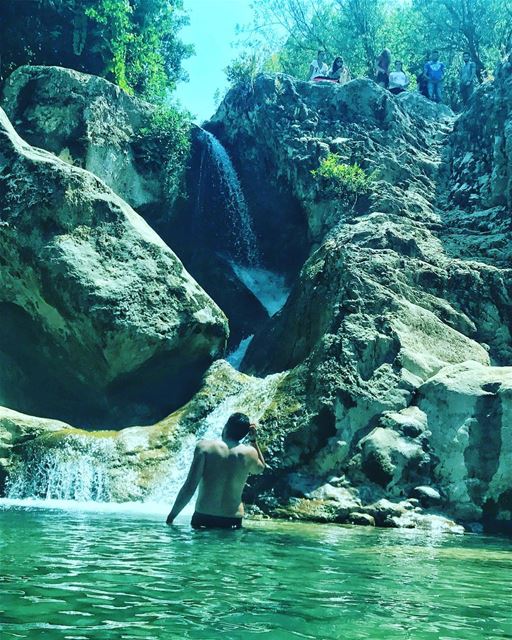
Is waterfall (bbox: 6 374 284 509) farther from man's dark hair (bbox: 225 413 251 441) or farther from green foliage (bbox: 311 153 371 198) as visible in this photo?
green foliage (bbox: 311 153 371 198)

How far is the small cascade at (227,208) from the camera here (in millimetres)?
22766

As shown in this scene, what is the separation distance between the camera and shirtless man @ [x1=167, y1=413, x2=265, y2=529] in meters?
7.59

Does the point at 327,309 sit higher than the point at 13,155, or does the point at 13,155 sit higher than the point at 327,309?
the point at 13,155

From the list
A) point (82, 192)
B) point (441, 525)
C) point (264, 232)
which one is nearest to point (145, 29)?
point (264, 232)

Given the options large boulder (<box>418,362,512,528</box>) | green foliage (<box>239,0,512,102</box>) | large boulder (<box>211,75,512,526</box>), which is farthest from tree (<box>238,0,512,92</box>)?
large boulder (<box>418,362,512,528</box>)

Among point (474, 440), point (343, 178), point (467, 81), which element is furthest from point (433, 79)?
point (474, 440)

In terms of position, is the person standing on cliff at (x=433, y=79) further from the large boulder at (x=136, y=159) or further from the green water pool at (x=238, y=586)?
the green water pool at (x=238, y=586)

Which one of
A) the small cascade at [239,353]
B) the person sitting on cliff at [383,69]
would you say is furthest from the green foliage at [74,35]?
the small cascade at [239,353]

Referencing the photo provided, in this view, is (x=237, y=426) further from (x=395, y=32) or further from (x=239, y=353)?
(x=395, y=32)

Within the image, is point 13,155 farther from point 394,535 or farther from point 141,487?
point 394,535

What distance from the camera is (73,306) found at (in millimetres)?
15070

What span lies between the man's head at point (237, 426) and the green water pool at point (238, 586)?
1.05 metres

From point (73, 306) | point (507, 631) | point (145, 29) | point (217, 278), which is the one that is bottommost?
point (507, 631)

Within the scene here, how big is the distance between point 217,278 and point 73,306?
284 inches
